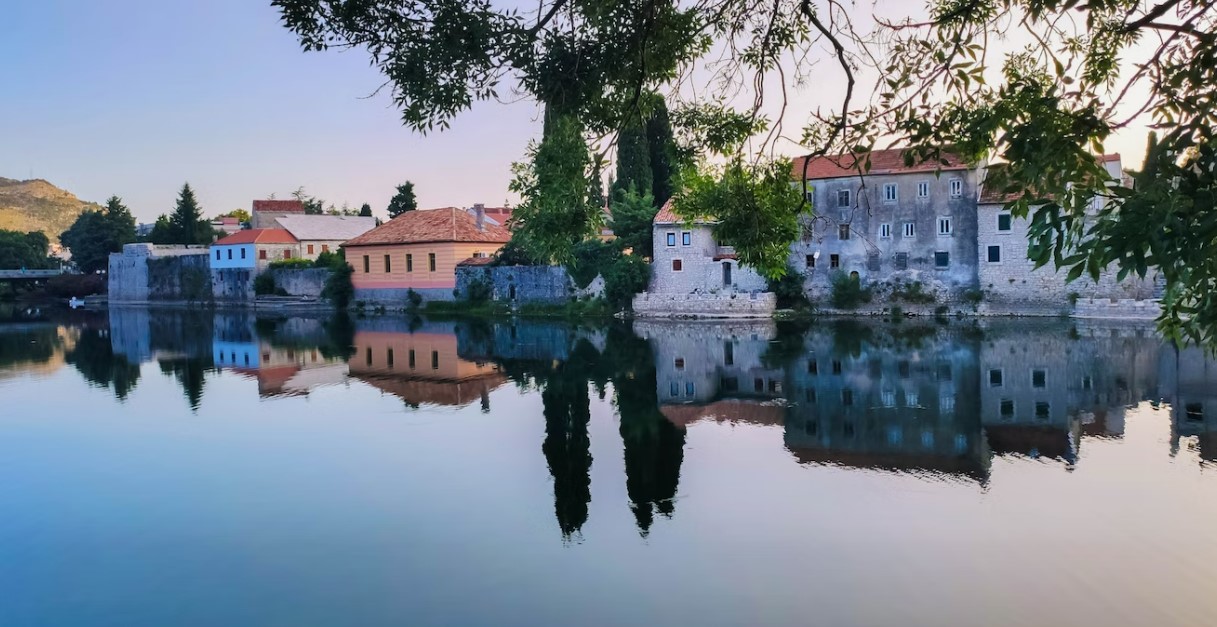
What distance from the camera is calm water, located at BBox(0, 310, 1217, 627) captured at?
7.43 metres

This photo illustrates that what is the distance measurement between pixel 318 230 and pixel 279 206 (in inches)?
474

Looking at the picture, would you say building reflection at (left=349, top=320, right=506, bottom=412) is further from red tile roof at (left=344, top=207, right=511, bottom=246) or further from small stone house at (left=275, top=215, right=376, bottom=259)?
small stone house at (left=275, top=215, right=376, bottom=259)

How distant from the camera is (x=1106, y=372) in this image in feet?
59.4

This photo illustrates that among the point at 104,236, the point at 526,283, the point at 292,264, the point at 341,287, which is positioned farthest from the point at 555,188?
the point at 104,236

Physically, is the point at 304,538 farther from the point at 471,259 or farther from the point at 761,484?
the point at 471,259

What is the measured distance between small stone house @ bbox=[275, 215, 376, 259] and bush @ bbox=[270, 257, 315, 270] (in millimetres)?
2673

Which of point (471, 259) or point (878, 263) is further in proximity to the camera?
point (471, 259)

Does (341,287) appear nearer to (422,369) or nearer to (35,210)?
(422,369)

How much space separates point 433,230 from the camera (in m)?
42.2

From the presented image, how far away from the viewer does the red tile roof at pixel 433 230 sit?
1636 inches

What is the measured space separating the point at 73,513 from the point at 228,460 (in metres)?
2.63

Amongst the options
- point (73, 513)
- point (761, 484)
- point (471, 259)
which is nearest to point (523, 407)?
point (761, 484)

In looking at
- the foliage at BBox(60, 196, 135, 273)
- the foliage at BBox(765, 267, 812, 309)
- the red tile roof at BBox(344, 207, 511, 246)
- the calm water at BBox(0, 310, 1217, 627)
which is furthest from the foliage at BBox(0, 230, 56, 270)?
the foliage at BBox(765, 267, 812, 309)

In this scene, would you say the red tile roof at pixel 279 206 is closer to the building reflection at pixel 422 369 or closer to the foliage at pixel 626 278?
the building reflection at pixel 422 369
